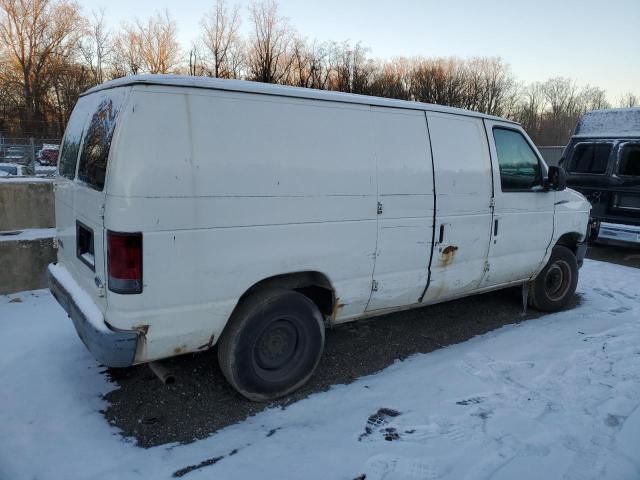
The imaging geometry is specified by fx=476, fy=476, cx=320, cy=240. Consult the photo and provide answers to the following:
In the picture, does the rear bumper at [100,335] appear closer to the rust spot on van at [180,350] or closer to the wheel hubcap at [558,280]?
the rust spot on van at [180,350]

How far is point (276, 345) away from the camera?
142 inches

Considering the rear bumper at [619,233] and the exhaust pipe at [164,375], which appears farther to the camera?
the rear bumper at [619,233]

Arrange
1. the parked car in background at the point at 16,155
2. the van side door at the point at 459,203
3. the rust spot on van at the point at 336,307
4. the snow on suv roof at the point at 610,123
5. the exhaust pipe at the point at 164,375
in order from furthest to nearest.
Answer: the parked car in background at the point at 16,155, the snow on suv roof at the point at 610,123, the van side door at the point at 459,203, the rust spot on van at the point at 336,307, the exhaust pipe at the point at 164,375

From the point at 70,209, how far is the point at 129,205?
121 cm

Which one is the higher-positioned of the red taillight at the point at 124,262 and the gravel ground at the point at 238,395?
the red taillight at the point at 124,262

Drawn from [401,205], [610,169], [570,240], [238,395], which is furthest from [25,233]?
[610,169]

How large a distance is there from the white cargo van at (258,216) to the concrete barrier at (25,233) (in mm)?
2029

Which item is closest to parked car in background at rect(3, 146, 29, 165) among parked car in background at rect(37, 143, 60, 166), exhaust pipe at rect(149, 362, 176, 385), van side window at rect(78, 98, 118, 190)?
parked car in background at rect(37, 143, 60, 166)

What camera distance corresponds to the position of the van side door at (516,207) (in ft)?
15.7

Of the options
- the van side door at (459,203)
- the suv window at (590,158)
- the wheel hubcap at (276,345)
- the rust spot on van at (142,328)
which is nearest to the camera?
the rust spot on van at (142,328)

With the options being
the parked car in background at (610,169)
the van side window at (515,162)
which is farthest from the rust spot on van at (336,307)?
the parked car in background at (610,169)

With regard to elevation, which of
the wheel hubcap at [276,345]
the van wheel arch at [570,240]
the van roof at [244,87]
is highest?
the van roof at [244,87]

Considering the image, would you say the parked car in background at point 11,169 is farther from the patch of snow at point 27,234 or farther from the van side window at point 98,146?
the van side window at point 98,146

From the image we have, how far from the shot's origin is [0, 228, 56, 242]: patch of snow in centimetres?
567
